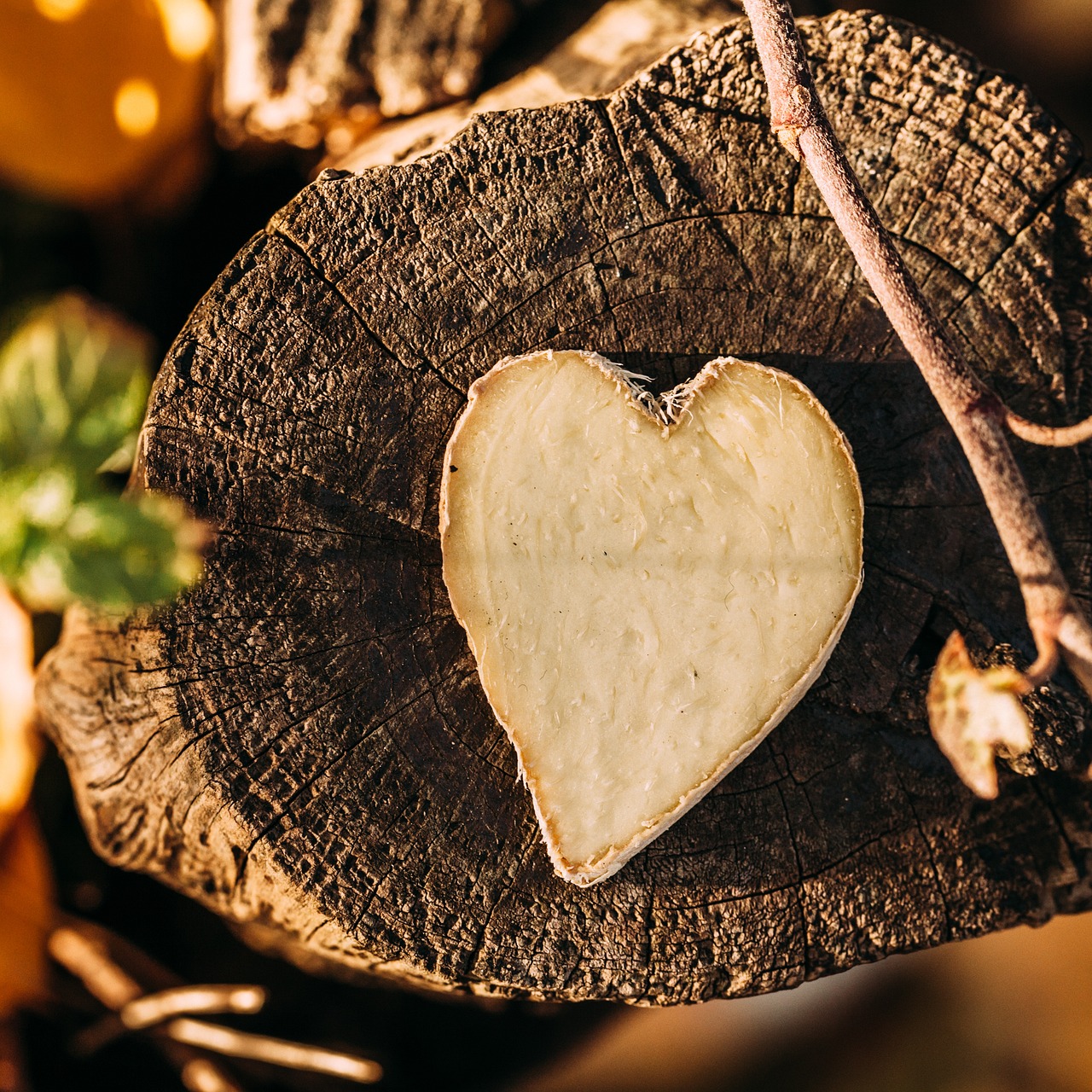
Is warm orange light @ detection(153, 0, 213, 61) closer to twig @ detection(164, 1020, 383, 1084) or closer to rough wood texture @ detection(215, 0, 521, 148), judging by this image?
rough wood texture @ detection(215, 0, 521, 148)

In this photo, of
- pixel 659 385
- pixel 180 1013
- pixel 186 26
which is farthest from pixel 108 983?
pixel 186 26

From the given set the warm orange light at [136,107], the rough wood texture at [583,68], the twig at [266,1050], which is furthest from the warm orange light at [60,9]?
the twig at [266,1050]

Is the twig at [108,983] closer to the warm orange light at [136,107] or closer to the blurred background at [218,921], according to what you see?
the blurred background at [218,921]

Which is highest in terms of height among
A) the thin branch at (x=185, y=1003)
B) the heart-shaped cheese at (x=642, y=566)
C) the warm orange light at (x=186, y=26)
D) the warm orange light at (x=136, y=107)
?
the warm orange light at (x=186, y=26)

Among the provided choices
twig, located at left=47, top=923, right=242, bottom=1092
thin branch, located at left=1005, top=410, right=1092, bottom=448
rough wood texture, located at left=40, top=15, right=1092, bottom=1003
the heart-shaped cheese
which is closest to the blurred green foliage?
rough wood texture, located at left=40, top=15, right=1092, bottom=1003

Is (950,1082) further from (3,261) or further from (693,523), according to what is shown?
(3,261)

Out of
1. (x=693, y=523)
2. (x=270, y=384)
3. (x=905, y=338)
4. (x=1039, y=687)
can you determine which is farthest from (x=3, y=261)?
(x=1039, y=687)
